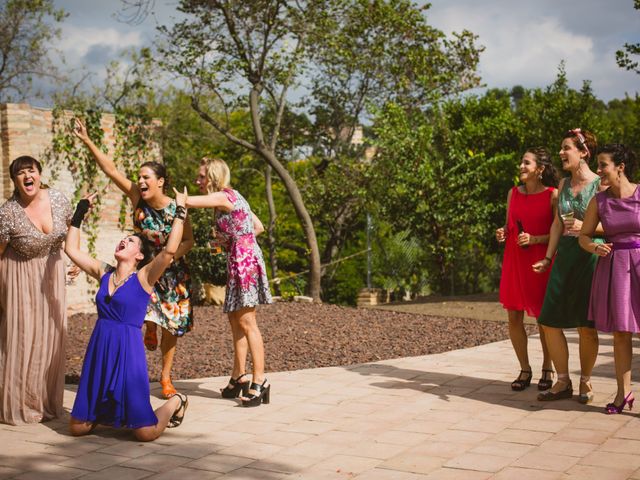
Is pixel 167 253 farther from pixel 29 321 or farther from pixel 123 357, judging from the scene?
pixel 29 321

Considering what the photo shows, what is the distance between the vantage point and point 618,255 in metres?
5.54

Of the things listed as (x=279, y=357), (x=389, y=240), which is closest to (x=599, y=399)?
(x=279, y=357)

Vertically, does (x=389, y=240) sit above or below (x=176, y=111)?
below

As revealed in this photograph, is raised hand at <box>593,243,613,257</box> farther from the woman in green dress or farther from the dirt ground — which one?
the dirt ground

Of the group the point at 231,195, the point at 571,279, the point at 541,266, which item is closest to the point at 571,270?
the point at 571,279

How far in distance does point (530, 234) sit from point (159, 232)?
2.91 meters

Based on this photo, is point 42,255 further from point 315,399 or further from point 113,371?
point 315,399

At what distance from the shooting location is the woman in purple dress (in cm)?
546

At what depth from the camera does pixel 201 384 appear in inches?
283

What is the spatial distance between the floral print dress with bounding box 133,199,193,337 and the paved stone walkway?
711 mm

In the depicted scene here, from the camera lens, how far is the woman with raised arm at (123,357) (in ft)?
17.1

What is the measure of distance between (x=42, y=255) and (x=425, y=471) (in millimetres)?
3202

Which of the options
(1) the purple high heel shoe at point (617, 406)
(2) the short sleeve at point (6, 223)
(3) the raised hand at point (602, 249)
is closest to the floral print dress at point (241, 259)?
(2) the short sleeve at point (6, 223)

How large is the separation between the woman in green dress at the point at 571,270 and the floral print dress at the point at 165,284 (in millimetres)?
2705
